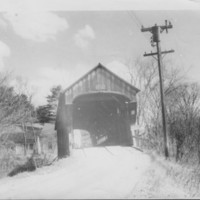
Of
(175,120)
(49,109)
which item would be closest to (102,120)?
(175,120)

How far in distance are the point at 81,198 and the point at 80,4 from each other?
615 cm

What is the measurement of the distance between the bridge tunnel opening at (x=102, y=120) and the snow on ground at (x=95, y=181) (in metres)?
5.03

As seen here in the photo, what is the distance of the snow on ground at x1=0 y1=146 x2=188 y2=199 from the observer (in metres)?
8.34

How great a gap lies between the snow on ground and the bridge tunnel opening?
503cm

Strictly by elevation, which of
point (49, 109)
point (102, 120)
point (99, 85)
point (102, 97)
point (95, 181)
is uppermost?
point (49, 109)

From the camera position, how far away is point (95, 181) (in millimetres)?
9688

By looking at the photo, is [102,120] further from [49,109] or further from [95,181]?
[49,109]

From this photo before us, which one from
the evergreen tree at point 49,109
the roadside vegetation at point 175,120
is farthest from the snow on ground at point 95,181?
the evergreen tree at point 49,109

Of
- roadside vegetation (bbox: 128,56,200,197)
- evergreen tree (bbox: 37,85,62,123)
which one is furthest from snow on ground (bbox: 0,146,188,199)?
evergreen tree (bbox: 37,85,62,123)

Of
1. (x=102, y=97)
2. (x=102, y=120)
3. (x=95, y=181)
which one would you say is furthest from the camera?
(x=102, y=120)

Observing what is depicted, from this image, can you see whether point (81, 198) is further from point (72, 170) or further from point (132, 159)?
point (132, 159)

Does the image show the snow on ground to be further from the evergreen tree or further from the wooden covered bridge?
the evergreen tree

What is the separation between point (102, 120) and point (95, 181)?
1375cm

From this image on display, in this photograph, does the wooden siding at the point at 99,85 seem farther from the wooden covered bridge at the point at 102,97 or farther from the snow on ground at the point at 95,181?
the snow on ground at the point at 95,181
